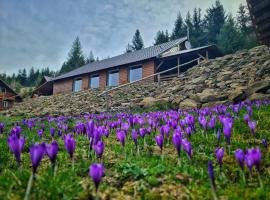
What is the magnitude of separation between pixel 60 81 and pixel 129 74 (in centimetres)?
1313

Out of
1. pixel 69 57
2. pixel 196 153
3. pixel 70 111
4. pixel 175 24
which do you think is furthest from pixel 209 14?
pixel 196 153

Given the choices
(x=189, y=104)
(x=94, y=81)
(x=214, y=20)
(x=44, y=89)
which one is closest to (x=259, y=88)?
(x=189, y=104)

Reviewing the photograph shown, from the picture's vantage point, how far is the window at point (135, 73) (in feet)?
87.4

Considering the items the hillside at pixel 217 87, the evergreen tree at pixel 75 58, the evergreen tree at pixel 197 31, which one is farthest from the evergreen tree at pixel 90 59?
the hillside at pixel 217 87

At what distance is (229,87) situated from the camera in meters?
10.1

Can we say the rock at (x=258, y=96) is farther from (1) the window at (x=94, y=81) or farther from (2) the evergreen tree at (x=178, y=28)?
(2) the evergreen tree at (x=178, y=28)

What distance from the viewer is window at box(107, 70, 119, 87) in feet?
93.9

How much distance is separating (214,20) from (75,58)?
43094 millimetres

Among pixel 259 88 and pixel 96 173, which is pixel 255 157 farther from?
pixel 259 88

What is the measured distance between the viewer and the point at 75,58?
7731 cm

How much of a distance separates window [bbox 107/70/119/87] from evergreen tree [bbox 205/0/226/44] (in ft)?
122

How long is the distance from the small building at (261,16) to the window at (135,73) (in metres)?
17.6

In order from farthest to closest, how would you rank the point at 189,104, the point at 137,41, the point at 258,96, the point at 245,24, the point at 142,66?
the point at 137,41
the point at 245,24
the point at 142,66
the point at 189,104
the point at 258,96

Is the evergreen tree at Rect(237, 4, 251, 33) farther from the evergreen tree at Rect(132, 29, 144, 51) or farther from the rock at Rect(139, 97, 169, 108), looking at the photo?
the rock at Rect(139, 97, 169, 108)
